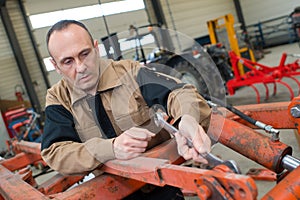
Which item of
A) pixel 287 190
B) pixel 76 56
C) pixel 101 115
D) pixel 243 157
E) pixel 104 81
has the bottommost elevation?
pixel 243 157

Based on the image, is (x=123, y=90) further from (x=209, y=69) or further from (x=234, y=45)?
(x=234, y=45)

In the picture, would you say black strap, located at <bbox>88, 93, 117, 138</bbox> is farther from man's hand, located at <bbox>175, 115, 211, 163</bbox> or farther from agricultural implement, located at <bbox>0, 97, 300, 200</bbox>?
man's hand, located at <bbox>175, 115, 211, 163</bbox>

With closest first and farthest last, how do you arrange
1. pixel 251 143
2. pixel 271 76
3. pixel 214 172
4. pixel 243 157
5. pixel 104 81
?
pixel 214 172, pixel 104 81, pixel 251 143, pixel 243 157, pixel 271 76

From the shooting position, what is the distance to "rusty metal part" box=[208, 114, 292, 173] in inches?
41.2

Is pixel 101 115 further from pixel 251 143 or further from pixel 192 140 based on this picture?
pixel 251 143

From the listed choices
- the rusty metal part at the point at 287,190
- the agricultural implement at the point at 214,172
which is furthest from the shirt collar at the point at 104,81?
the rusty metal part at the point at 287,190

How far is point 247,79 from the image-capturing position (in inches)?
163

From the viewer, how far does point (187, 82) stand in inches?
46.3

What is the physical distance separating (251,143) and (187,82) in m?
0.35

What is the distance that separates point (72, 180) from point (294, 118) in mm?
1300

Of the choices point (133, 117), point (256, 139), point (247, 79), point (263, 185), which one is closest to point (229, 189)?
point (133, 117)

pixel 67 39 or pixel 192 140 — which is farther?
pixel 67 39

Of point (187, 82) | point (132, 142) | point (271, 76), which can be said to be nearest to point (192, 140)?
point (132, 142)

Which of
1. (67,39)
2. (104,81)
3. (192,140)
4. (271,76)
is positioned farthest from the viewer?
(271,76)
